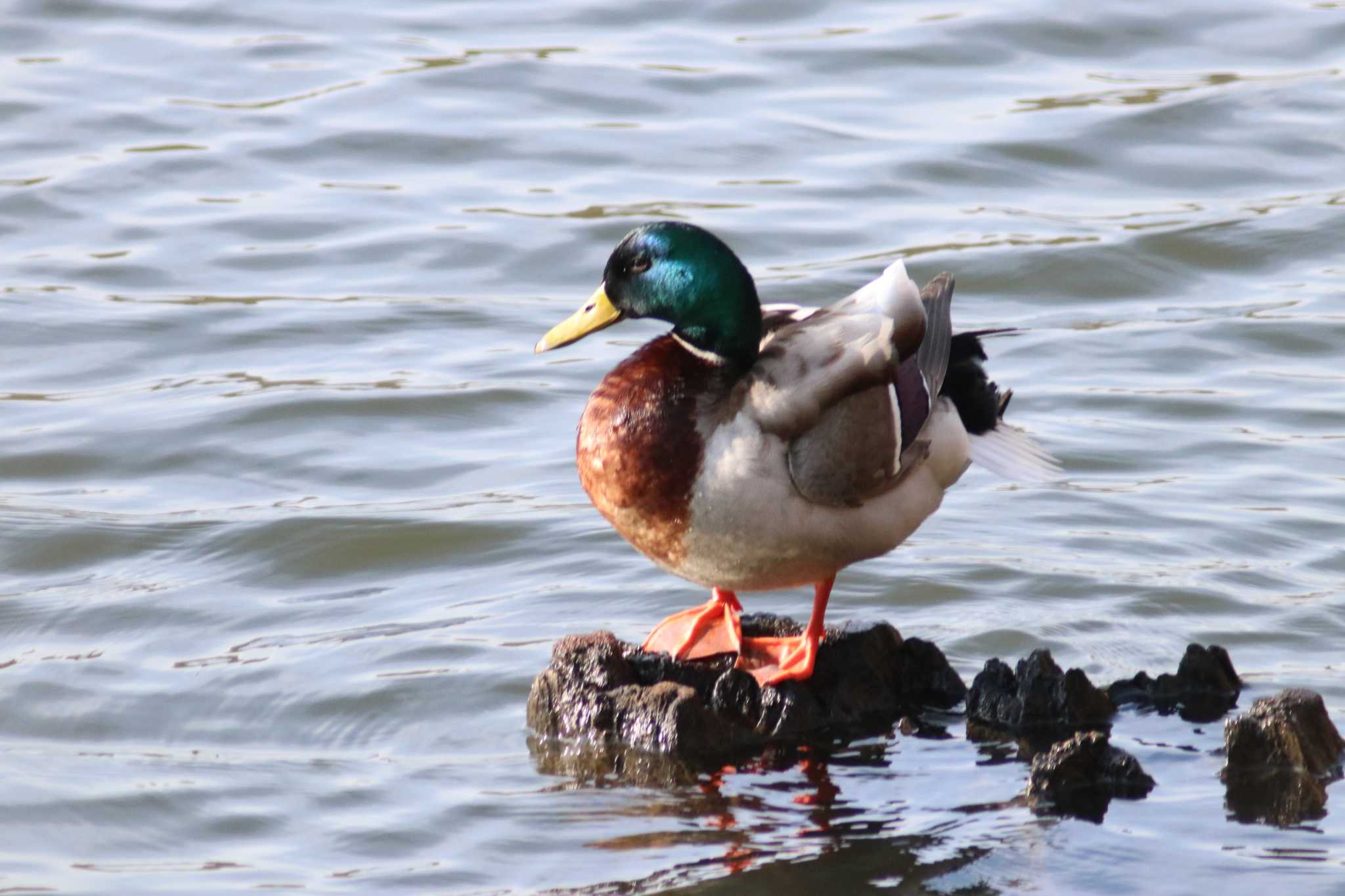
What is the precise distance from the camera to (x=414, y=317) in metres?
8.25

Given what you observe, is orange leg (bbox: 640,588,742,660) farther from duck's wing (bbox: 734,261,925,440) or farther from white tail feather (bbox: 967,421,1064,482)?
white tail feather (bbox: 967,421,1064,482)

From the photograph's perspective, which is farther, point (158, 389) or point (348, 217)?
point (348, 217)

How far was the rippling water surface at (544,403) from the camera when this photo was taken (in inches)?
175

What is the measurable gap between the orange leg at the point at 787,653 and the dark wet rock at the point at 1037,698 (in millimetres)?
392

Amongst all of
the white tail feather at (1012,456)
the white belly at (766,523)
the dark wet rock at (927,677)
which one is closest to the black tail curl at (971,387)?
the white tail feather at (1012,456)

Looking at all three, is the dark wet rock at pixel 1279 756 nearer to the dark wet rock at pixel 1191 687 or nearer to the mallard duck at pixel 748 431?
the dark wet rock at pixel 1191 687

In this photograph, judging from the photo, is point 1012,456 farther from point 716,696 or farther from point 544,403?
point 544,403

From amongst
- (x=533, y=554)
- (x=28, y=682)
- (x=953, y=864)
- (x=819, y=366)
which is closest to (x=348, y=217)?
(x=533, y=554)

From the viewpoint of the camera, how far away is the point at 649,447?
4.49 metres

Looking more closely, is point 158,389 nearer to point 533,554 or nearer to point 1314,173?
point 533,554

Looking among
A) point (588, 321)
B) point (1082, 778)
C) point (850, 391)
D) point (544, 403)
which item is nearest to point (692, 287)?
point (588, 321)

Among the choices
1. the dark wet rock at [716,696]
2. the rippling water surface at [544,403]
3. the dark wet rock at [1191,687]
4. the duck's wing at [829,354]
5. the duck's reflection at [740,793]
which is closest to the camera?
the duck's reflection at [740,793]

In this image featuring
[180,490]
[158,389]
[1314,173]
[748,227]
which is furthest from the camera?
[1314,173]

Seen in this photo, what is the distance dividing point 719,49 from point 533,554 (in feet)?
19.5
